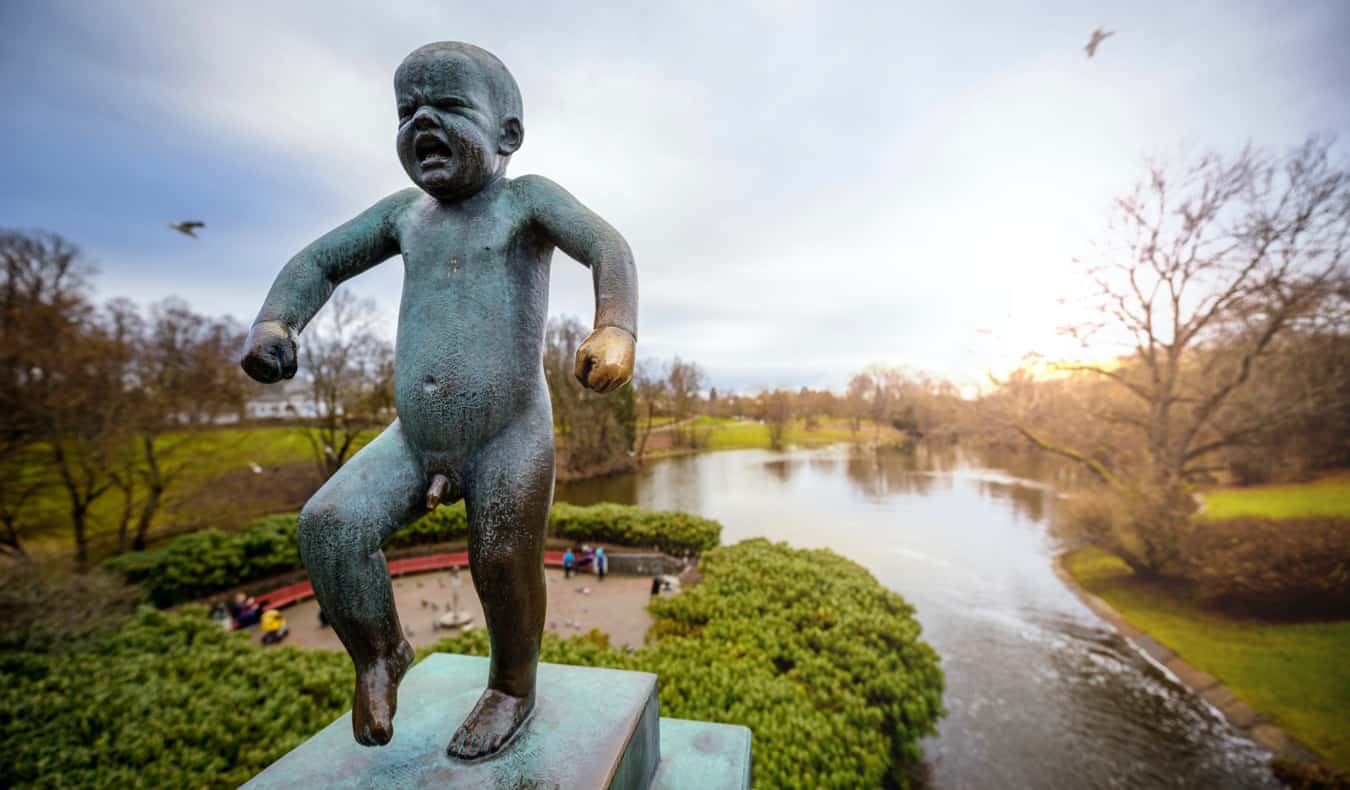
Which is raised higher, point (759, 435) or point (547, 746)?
point (547, 746)

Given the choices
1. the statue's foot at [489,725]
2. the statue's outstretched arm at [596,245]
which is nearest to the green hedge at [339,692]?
the statue's foot at [489,725]

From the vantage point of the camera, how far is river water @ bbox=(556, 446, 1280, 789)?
23.1 ft

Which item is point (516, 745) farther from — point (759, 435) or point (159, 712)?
point (759, 435)

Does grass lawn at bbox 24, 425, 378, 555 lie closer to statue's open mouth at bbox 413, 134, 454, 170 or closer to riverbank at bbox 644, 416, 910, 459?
statue's open mouth at bbox 413, 134, 454, 170

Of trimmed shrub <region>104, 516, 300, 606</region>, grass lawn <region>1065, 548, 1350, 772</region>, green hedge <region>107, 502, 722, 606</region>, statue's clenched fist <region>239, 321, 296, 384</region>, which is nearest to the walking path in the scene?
green hedge <region>107, 502, 722, 606</region>

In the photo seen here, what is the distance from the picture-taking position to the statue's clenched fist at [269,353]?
65.8 inches

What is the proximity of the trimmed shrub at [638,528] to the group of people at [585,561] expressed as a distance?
2.74ft

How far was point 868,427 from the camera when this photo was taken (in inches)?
2211

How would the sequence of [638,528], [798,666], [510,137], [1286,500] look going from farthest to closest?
[638,528] < [1286,500] < [798,666] < [510,137]

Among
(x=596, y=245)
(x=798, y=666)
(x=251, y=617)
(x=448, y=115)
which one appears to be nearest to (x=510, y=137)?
(x=448, y=115)

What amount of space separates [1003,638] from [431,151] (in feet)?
42.4

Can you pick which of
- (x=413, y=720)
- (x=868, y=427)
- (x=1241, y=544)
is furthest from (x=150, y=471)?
(x=868, y=427)

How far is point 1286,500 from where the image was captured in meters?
12.6

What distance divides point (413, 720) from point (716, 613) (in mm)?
Answer: 5564
